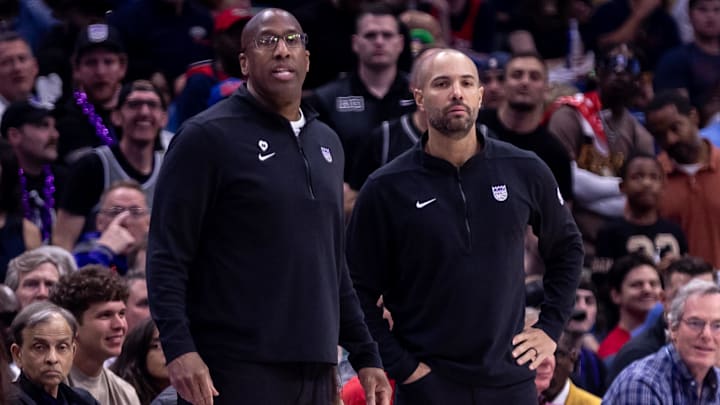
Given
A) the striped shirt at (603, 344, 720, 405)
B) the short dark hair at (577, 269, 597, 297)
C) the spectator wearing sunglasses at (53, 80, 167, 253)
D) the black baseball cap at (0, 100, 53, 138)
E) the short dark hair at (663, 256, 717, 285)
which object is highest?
the black baseball cap at (0, 100, 53, 138)

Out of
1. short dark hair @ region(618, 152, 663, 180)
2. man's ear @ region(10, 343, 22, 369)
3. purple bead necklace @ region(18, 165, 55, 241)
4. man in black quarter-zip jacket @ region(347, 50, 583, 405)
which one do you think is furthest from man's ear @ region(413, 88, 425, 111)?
short dark hair @ region(618, 152, 663, 180)

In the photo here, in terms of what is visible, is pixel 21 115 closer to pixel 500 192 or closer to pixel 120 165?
pixel 120 165

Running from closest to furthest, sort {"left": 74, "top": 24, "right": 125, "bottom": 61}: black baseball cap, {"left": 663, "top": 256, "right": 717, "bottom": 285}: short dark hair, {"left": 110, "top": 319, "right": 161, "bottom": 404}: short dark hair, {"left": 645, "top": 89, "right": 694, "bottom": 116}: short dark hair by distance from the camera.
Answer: {"left": 110, "top": 319, "right": 161, "bottom": 404}: short dark hair < {"left": 663, "top": 256, "right": 717, "bottom": 285}: short dark hair < {"left": 74, "top": 24, "right": 125, "bottom": 61}: black baseball cap < {"left": 645, "top": 89, "right": 694, "bottom": 116}: short dark hair

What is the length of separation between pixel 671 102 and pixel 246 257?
20.7 feet

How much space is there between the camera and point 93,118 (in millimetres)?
9664

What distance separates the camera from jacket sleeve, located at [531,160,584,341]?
5.79 metres

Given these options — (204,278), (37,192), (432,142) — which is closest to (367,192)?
(432,142)

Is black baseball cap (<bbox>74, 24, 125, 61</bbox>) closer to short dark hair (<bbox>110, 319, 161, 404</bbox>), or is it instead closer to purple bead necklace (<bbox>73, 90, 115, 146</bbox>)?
purple bead necklace (<bbox>73, 90, 115, 146</bbox>)

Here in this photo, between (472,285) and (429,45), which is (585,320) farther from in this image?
(472,285)

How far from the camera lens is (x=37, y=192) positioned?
362 inches

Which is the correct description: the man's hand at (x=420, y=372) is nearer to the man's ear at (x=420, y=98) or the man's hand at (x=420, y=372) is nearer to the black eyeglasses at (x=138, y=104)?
the man's ear at (x=420, y=98)

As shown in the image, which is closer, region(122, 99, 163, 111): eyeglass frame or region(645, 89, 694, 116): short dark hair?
region(122, 99, 163, 111): eyeglass frame

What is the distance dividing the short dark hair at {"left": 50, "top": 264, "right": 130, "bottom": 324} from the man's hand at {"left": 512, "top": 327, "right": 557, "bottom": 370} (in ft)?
6.97

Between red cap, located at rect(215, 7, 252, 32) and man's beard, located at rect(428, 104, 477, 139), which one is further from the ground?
red cap, located at rect(215, 7, 252, 32)
